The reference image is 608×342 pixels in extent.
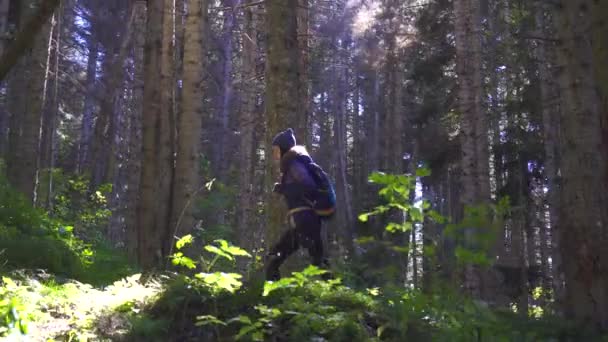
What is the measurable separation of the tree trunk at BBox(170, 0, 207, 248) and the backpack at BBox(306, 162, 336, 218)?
4683mm

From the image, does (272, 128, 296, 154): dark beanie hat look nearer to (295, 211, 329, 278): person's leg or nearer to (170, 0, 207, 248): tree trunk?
(295, 211, 329, 278): person's leg

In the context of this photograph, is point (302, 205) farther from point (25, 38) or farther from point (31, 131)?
point (31, 131)

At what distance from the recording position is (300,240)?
259 inches

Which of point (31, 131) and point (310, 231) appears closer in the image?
point (310, 231)

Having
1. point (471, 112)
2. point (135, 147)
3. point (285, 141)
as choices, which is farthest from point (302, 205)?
point (135, 147)

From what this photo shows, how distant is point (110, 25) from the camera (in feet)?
110

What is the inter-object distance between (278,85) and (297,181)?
192 centimetres

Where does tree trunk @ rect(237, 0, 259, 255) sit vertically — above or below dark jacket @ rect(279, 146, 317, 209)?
above

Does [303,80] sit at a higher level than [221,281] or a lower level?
higher

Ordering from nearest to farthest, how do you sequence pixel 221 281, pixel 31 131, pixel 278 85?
pixel 221 281, pixel 278 85, pixel 31 131

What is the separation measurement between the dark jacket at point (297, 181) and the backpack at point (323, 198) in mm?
47

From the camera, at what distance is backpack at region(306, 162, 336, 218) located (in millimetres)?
6496

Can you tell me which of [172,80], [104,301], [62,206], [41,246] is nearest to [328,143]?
[62,206]

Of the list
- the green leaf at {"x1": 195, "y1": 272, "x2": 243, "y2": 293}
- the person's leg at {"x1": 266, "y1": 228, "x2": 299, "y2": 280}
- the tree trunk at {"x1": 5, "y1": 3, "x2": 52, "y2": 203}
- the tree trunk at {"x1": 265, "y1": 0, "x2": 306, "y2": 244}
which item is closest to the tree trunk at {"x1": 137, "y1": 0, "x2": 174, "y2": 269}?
the tree trunk at {"x1": 5, "y1": 3, "x2": 52, "y2": 203}
